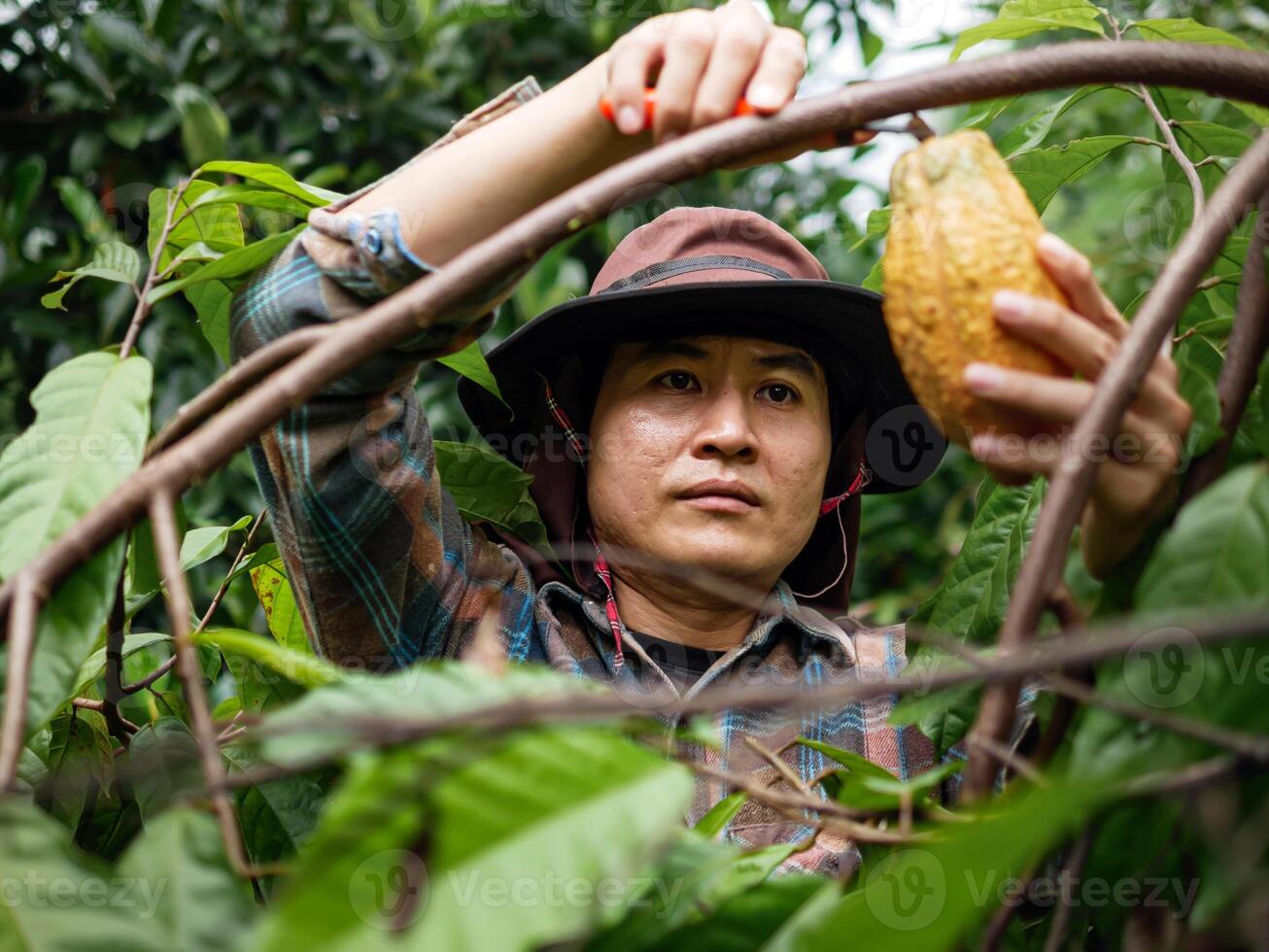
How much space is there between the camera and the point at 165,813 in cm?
53

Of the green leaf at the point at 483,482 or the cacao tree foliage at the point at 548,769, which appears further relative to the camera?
the green leaf at the point at 483,482

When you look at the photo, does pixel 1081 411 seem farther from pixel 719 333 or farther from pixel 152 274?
pixel 719 333

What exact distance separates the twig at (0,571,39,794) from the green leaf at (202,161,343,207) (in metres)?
0.55

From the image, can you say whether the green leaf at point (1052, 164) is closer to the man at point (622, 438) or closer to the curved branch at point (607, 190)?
the man at point (622, 438)

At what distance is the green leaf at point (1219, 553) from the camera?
0.52m

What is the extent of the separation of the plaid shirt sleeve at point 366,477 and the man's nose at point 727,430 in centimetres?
31

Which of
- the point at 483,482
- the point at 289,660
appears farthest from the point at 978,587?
the point at 483,482

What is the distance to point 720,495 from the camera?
1380mm

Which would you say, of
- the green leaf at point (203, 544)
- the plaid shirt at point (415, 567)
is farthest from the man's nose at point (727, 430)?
the green leaf at point (203, 544)

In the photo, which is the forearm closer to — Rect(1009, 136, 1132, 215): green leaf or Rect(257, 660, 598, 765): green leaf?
Rect(1009, 136, 1132, 215): green leaf

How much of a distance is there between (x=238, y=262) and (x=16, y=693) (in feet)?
1.79

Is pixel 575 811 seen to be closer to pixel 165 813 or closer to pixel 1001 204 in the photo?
pixel 165 813

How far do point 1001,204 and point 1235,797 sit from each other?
0.34 metres

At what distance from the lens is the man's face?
1373 millimetres
